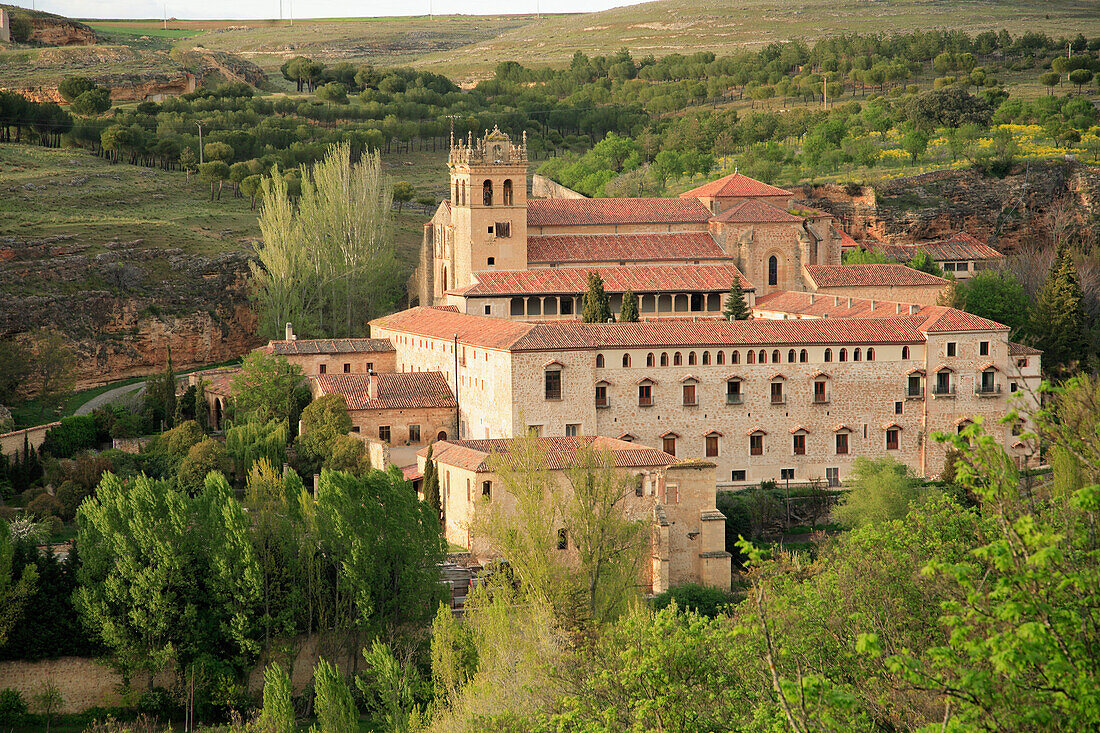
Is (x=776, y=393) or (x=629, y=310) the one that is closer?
(x=776, y=393)

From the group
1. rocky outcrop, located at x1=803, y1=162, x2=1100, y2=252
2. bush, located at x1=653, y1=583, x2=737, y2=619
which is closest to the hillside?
rocky outcrop, located at x1=803, y1=162, x2=1100, y2=252

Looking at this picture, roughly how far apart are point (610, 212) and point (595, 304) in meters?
9.94

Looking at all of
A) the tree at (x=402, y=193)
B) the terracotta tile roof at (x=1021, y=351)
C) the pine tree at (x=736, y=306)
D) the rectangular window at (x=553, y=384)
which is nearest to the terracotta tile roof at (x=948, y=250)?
the terracotta tile roof at (x=1021, y=351)

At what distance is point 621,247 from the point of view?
2132 inches

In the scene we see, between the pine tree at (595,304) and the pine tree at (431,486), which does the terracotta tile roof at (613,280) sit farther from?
the pine tree at (431,486)

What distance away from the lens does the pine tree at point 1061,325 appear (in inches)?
2000

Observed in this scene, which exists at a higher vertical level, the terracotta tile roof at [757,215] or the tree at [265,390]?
the terracotta tile roof at [757,215]

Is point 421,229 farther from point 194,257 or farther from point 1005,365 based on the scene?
point 1005,365

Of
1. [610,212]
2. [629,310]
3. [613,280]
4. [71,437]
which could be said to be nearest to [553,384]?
[629,310]

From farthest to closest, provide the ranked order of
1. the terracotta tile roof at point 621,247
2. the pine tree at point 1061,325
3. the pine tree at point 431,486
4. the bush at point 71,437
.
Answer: the terracotta tile roof at point 621,247, the pine tree at point 1061,325, the bush at point 71,437, the pine tree at point 431,486

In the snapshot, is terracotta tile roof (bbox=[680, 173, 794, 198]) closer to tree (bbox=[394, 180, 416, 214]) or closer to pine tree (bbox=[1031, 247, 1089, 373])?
pine tree (bbox=[1031, 247, 1089, 373])

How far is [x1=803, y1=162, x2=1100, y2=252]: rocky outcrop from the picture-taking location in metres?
69.0

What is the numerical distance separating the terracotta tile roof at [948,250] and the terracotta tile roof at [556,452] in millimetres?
29274

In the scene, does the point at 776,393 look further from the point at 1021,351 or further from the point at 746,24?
the point at 746,24
